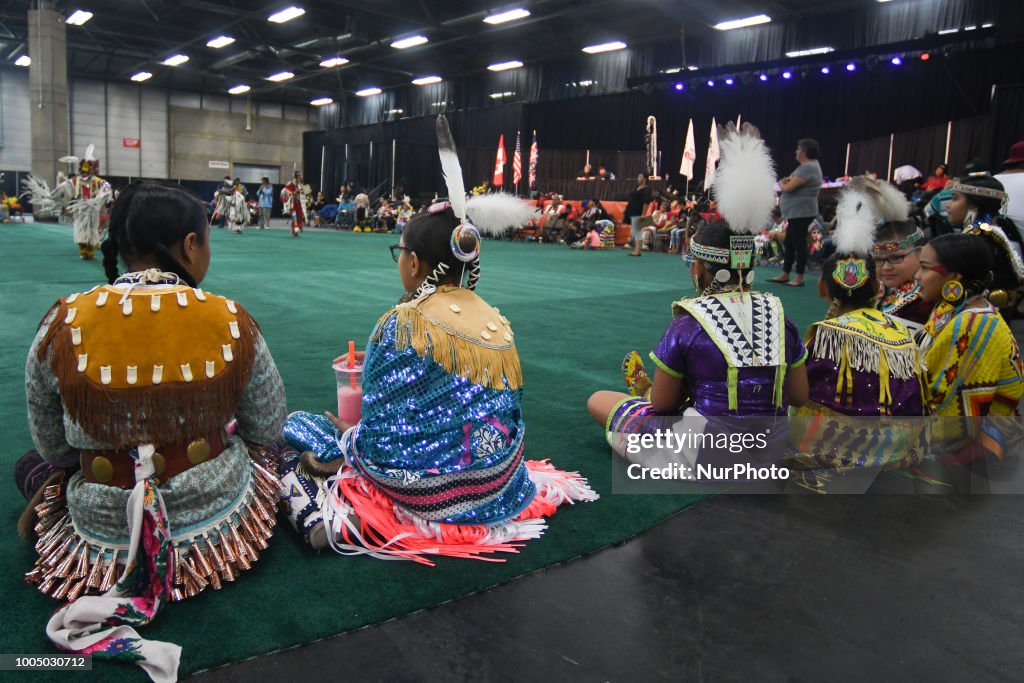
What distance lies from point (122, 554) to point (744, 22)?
57.7 ft

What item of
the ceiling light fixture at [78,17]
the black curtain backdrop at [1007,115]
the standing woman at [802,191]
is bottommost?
the standing woman at [802,191]

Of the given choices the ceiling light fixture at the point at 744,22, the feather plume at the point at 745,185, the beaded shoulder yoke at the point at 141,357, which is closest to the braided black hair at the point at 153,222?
the beaded shoulder yoke at the point at 141,357

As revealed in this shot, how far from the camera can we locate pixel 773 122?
17.3 metres

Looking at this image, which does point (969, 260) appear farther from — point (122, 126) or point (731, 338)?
point (122, 126)

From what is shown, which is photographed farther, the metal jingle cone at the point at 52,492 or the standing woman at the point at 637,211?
the standing woman at the point at 637,211

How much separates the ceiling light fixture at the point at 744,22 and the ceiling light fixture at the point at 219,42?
13144mm

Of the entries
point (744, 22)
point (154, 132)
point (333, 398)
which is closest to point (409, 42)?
point (744, 22)

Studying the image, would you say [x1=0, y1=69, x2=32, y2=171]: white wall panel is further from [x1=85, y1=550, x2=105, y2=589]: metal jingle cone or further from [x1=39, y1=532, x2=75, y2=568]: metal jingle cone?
[x1=85, y1=550, x2=105, y2=589]: metal jingle cone

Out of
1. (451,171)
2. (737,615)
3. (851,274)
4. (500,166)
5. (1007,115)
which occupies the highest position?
(500,166)

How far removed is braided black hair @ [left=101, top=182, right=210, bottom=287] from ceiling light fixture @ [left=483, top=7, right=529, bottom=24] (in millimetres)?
16700

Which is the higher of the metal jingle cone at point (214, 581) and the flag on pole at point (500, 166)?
the flag on pole at point (500, 166)

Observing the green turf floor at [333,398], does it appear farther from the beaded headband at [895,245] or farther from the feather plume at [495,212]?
the beaded headband at [895,245]

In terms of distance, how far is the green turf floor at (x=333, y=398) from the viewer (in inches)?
57.8

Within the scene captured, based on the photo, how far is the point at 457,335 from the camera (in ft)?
5.81
